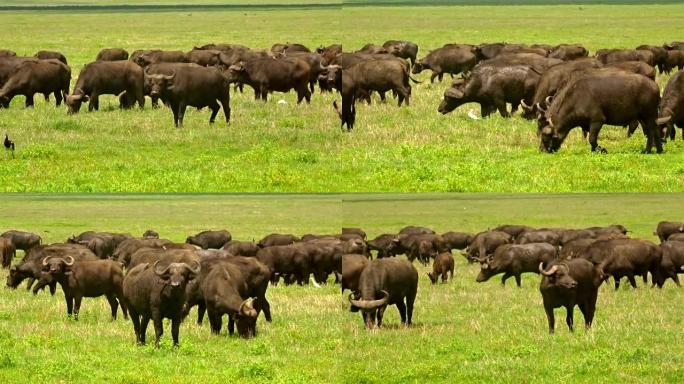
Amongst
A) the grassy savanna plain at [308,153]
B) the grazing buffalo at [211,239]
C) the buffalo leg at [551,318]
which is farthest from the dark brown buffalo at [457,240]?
the buffalo leg at [551,318]

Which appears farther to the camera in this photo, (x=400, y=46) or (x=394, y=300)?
(x=400, y=46)

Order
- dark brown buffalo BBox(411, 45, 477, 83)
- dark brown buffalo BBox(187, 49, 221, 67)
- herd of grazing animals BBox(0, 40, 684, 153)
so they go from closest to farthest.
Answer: herd of grazing animals BBox(0, 40, 684, 153) < dark brown buffalo BBox(187, 49, 221, 67) < dark brown buffalo BBox(411, 45, 477, 83)

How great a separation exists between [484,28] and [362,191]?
207 feet

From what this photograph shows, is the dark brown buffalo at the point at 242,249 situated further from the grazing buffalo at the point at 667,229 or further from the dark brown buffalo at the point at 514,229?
the grazing buffalo at the point at 667,229

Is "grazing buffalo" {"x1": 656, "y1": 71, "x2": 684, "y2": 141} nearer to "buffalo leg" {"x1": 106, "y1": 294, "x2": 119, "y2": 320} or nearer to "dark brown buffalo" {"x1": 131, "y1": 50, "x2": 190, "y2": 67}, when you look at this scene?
"buffalo leg" {"x1": 106, "y1": 294, "x2": 119, "y2": 320}

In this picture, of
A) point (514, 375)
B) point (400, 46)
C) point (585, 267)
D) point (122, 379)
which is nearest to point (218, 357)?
point (122, 379)

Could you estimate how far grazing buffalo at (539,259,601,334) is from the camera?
1934cm

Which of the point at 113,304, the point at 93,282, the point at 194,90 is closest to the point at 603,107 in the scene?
the point at 113,304

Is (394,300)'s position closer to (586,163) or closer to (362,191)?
(362,191)

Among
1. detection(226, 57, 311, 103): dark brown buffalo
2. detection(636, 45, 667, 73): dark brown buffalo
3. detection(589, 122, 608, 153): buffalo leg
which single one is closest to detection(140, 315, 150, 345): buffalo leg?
detection(589, 122, 608, 153): buffalo leg

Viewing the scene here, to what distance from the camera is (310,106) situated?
3064cm


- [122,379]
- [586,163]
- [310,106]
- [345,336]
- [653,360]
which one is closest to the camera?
[122,379]

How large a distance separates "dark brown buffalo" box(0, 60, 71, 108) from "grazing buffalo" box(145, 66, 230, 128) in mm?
5280

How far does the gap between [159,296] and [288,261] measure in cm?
1007
